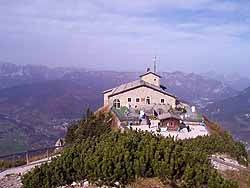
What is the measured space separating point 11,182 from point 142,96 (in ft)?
74.6

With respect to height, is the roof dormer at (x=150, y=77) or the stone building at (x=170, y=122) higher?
the roof dormer at (x=150, y=77)

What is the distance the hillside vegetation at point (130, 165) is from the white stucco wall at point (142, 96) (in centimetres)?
2503

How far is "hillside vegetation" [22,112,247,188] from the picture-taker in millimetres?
11625

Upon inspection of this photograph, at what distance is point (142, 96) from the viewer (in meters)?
38.8

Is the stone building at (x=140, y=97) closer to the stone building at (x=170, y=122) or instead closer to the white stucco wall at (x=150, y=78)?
the white stucco wall at (x=150, y=78)

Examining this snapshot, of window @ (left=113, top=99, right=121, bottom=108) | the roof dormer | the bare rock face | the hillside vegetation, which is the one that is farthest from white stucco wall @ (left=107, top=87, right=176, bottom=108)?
the hillside vegetation

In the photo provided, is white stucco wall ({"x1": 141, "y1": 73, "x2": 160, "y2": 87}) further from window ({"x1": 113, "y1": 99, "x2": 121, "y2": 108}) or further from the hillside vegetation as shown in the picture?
the hillside vegetation

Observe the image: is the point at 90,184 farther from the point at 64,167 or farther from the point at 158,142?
the point at 158,142

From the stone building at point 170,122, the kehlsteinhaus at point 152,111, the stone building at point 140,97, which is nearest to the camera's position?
the kehlsteinhaus at point 152,111

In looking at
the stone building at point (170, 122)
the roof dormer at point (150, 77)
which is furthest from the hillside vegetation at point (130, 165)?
the roof dormer at point (150, 77)

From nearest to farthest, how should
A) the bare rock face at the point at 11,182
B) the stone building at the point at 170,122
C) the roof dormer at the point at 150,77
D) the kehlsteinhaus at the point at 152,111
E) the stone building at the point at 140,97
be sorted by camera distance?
the bare rock face at the point at 11,182
the kehlsteinhaus at the point at 152,111
the stone building at the point at 170,122
the stone building at the point at 140,97
the roof dormer at the point at 150,77

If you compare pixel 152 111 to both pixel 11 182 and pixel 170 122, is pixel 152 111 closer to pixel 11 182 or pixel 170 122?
pixel 170 122

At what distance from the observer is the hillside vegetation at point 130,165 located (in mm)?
11625

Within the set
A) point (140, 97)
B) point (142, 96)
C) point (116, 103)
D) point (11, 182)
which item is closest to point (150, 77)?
point (142, 96)
